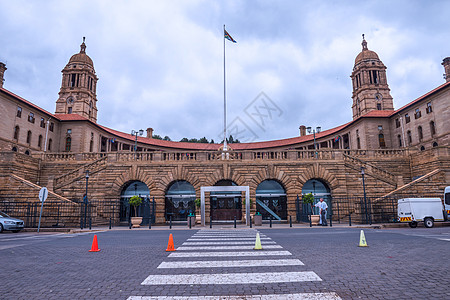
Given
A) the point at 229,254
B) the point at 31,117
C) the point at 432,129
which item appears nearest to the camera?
the point at 229,254

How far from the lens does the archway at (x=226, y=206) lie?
26.5 m

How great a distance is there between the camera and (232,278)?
19.1ft

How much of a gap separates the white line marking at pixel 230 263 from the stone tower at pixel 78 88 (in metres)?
65.9

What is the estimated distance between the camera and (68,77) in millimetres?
68000

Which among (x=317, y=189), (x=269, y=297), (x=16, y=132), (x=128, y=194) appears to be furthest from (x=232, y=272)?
(x=16, y=132)

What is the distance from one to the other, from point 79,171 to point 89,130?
3228 cm

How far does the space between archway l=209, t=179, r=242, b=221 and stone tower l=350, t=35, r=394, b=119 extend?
50.8 metres

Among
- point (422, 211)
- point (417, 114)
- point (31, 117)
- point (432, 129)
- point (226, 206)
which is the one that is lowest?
point (422, 211)

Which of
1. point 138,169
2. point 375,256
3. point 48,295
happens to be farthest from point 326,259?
point 138,169

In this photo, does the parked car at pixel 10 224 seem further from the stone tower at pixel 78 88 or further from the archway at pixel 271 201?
the stone tower at pixel 78 88

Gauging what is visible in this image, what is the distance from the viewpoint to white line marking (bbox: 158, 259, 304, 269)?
7.02 metres

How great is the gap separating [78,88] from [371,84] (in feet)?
215

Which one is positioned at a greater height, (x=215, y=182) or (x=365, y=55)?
(x=365, y=55)

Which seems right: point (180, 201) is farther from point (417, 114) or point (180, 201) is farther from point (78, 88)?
point (78, 88)
